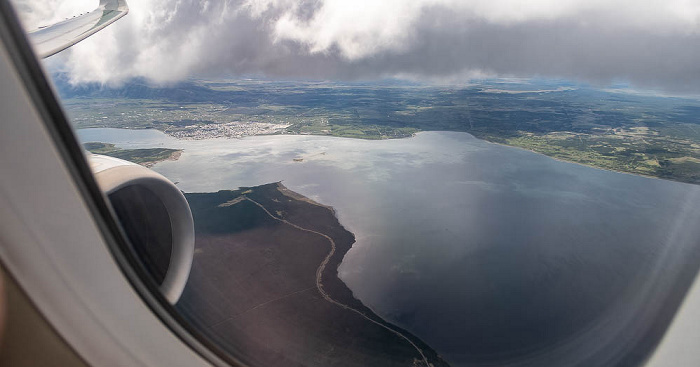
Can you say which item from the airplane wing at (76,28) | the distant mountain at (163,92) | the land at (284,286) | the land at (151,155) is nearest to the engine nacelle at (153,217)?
the land at (284,286)

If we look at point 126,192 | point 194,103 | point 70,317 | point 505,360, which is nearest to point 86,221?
point 70,317

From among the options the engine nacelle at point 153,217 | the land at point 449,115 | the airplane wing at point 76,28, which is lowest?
the land at point 449,115

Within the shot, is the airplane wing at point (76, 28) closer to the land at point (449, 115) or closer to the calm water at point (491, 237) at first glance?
the land at point (449, 115)

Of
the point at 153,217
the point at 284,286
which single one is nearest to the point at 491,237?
the point at 284,286

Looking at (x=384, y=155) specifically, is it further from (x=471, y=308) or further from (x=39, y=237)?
(x=39, y=237)

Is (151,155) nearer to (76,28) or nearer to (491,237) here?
(76,28)

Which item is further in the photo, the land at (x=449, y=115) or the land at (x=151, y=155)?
the land at (x=449, y=115)
